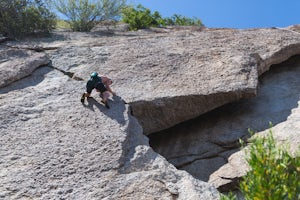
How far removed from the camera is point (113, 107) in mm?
7500

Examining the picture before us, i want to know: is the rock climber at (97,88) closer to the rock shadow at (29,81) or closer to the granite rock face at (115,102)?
the granite rock face at (115,102)

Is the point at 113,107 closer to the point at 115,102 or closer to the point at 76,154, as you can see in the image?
the point at 115,102

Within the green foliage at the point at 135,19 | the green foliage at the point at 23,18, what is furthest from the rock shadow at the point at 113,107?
the green foliage at the point at 135,19

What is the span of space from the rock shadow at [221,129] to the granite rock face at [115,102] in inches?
12.9

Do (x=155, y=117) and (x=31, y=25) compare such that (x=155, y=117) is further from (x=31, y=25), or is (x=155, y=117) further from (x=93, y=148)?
(x=31, y=25)

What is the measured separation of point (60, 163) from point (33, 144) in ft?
2.09

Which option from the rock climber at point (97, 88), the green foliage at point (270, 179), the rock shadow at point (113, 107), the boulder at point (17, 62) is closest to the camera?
the green foliage at point (270, 179)

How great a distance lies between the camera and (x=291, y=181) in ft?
14.7

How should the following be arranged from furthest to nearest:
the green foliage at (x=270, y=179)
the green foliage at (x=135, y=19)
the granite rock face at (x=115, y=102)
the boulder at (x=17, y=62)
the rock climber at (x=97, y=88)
A: the green foliage at (x=135, y=19) → the boulder at (x=17, y=62) → the rock climber at (x=97, y=88) → the granite rock face at (x=115, y=102) → the green foliage at (x=270, y=179)

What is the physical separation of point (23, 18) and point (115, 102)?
4.90 meters

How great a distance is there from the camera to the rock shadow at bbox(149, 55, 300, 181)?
27.2ft

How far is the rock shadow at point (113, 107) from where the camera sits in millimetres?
7234

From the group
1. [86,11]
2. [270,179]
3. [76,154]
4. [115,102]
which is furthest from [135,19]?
[270,179]

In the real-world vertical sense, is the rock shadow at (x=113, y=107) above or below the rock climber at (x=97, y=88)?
below
